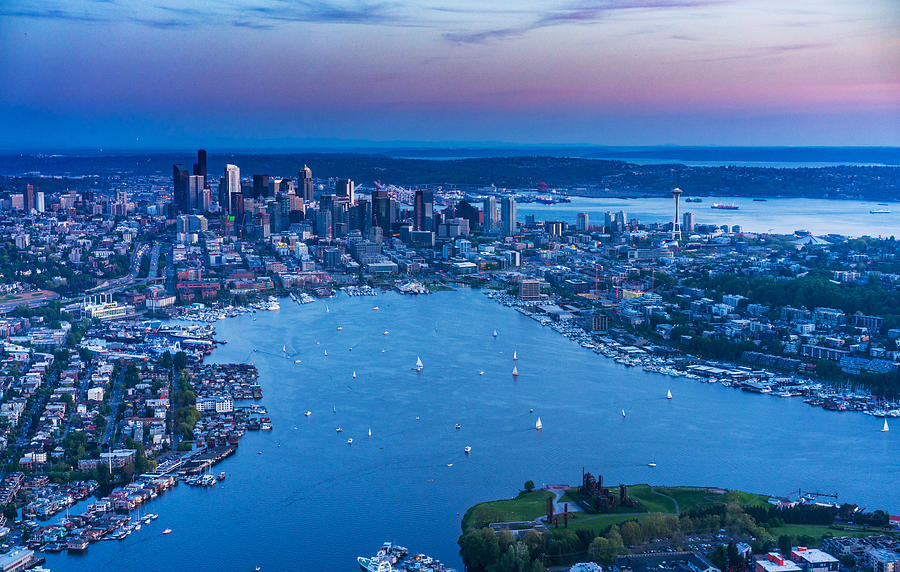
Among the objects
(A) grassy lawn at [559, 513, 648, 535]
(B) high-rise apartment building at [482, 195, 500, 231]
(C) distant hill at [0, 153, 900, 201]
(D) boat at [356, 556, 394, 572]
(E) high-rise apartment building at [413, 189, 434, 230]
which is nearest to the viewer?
(D) boat at [356, 556, 394, 572]

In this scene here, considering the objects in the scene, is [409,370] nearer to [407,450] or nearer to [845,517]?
[407,450]

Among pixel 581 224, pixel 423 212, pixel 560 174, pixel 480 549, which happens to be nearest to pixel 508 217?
pixel 581 224

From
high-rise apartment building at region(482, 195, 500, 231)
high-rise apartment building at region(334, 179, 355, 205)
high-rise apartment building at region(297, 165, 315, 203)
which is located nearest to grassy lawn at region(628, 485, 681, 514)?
high-rise apartment building at region(482, 195, 500, 231)

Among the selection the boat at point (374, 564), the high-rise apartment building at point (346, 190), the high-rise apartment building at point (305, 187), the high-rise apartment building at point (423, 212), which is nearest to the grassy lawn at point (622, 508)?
the boat at point (374, 564)

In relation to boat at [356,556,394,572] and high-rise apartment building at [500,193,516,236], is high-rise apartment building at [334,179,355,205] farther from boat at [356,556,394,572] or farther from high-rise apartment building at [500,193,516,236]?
boat at [356,556,394,572]

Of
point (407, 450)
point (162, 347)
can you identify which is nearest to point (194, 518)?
point (407, 450)

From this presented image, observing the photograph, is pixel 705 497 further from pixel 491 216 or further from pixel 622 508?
pixel 491 216
